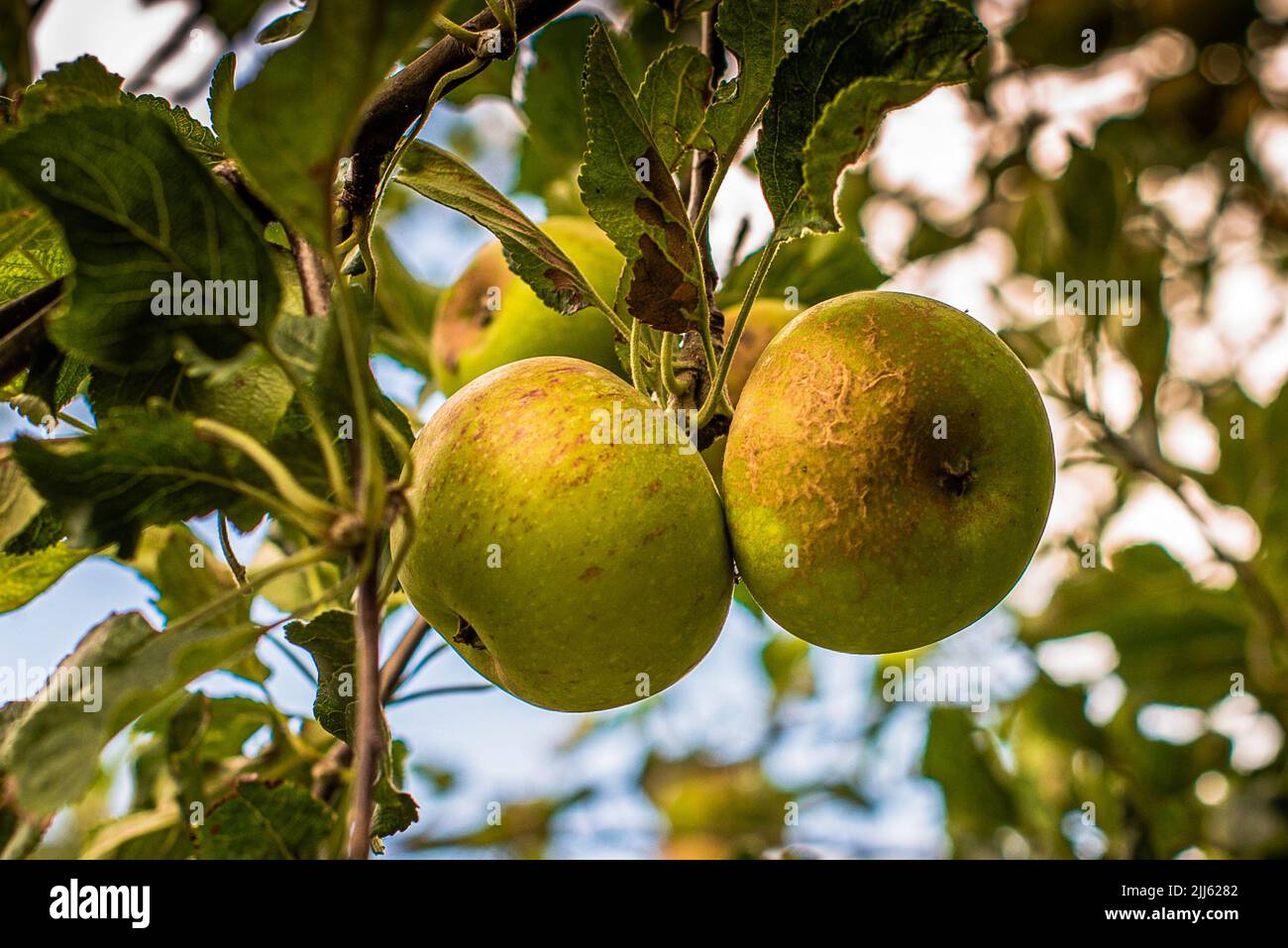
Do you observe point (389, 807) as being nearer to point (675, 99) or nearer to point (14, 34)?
point (675, 99)

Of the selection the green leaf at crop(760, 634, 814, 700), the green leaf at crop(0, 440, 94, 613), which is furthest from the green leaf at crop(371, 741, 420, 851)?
the green leaf at crop(760, 634, 814, 700)

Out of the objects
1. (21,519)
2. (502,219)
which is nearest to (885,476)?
(502,219)

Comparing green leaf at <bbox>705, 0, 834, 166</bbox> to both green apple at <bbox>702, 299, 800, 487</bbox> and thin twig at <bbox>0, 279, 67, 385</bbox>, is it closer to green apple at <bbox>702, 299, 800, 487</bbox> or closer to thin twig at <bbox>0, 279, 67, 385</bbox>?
green apple at <bbox>702, 299, 800, 487</bbox>

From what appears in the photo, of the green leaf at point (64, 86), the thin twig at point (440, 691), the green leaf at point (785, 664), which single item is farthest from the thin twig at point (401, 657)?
the green leaf at point (785, 664)

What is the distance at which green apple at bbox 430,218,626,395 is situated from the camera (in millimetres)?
1037

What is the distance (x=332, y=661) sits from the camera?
699mm

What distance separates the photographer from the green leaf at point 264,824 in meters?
0.71

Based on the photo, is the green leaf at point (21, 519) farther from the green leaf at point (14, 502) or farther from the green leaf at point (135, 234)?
the green leaf at point (135, 234)

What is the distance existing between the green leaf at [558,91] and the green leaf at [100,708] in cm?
84

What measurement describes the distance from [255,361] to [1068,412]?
132 centimetres

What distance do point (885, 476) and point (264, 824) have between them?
47 cm

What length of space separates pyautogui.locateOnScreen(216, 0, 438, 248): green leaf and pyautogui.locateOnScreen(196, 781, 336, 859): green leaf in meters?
0.40

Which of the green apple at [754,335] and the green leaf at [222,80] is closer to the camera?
the green leaf at [222,80]
